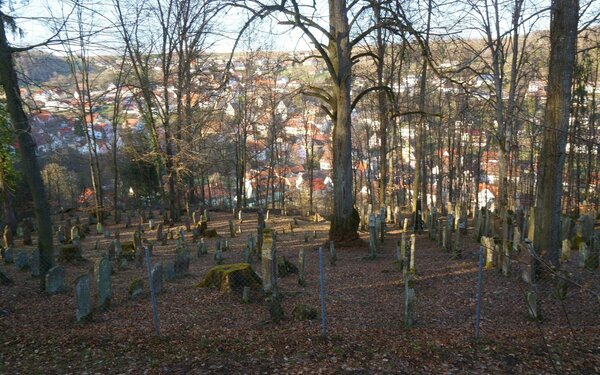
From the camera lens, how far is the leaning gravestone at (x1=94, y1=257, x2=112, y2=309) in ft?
21.6

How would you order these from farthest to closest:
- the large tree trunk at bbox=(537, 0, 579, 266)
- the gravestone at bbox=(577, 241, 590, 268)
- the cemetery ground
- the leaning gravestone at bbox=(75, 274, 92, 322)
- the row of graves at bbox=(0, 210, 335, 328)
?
the gravestone at bbox=(577, 241, 590, 268) → the large tree trunk at bbox=(537, 0, 579, 266) → the row of graves at bbox=(0, 210, 335, 328) → the leaning gravestone at bbox=(75, 274, 92, 322) → the cemetery ground

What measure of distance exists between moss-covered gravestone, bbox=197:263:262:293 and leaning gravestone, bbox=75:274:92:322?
218 cm

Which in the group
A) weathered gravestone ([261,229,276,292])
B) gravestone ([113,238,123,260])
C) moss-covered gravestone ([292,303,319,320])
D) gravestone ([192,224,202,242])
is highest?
weathered gravestone ([261,229,276,292])

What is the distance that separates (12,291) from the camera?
745 cm

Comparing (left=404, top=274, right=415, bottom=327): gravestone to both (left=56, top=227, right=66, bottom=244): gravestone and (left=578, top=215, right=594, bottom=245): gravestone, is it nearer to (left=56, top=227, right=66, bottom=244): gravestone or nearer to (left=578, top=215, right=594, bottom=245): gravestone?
(left=578, top=215, right=594, bottom=245): gravestone

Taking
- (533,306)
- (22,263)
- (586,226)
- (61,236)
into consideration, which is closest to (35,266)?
(22,263)

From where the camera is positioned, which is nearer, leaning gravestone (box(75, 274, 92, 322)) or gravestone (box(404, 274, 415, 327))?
gravestone (box(404, 274, 415, 327))

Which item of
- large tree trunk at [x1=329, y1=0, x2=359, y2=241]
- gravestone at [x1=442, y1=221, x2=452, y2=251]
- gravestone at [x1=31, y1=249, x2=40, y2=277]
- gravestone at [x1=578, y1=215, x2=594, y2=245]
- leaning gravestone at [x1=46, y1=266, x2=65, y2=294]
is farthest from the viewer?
gravestone at [x1=578, y1=215, x2=594, y2=245]

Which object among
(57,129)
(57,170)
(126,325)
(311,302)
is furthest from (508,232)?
(57,129)

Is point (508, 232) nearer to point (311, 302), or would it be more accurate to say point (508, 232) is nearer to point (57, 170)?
point (311, 302)

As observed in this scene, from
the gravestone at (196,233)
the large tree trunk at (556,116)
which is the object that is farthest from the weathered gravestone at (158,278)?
the gravestone at (196,233)

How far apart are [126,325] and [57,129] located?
33.8 metres

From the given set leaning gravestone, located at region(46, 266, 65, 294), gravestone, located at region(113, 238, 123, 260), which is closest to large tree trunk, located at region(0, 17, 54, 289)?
leaning gravestone, located at region(46, 266, 65, 294)

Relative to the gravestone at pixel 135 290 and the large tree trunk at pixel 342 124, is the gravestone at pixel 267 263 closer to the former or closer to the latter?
the gravestone at pixel 135 290
